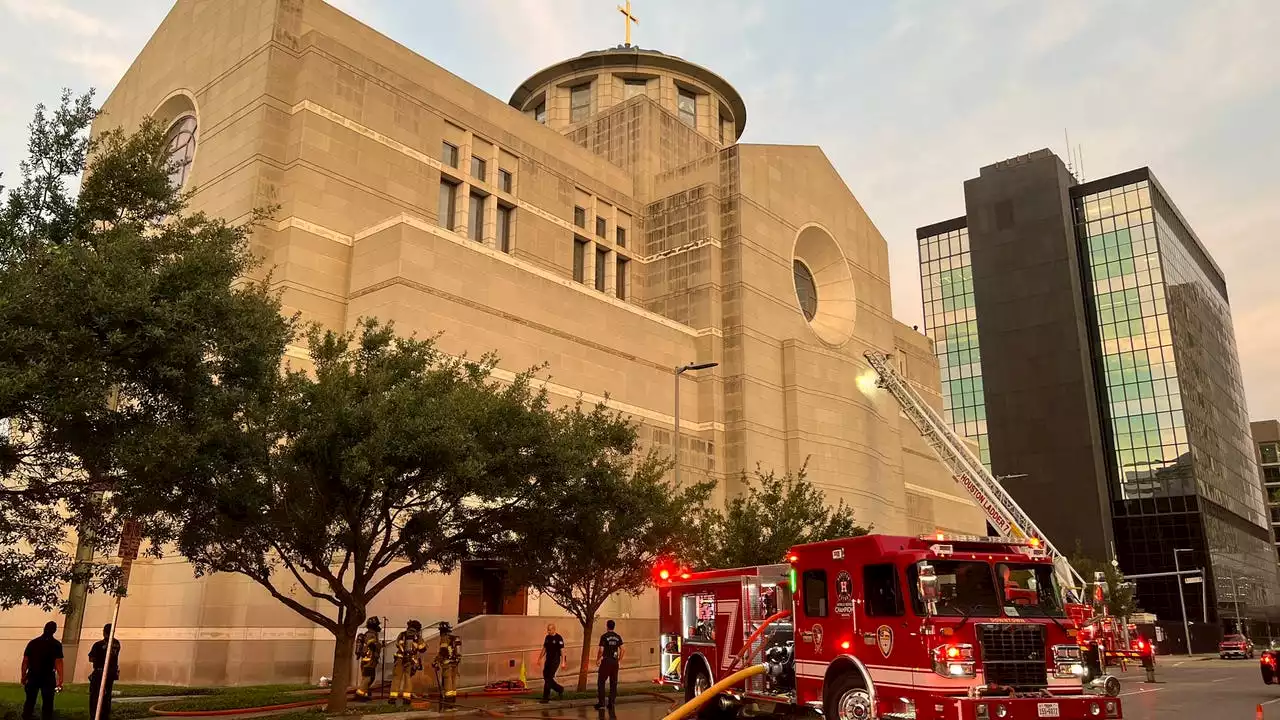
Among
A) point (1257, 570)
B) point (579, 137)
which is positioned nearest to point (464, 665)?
point (579, 137)

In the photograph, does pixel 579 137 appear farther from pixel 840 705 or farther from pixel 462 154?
pixel 840 705

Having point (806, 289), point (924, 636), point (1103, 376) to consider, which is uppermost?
point (1103, 376)

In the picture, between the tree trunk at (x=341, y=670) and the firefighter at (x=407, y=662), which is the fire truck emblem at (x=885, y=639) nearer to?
the tree trunk at (x=341, y=670)

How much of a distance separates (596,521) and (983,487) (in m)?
27.5

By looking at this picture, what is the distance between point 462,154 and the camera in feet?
135

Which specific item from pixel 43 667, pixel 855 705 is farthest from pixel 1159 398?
pixel 43 667

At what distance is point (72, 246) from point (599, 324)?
92.0 ft

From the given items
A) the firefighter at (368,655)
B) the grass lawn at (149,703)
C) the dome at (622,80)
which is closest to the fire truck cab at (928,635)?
the firefighter at (368,655)

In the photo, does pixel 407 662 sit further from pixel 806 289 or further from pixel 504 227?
pixel 806 289

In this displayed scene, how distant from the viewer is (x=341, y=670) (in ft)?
60.4

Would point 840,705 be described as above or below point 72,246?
below

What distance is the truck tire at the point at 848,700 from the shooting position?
13.0 metres

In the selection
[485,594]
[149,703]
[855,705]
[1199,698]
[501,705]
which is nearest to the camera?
[855,705]

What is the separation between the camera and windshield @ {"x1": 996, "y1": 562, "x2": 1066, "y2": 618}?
42.8 ft
